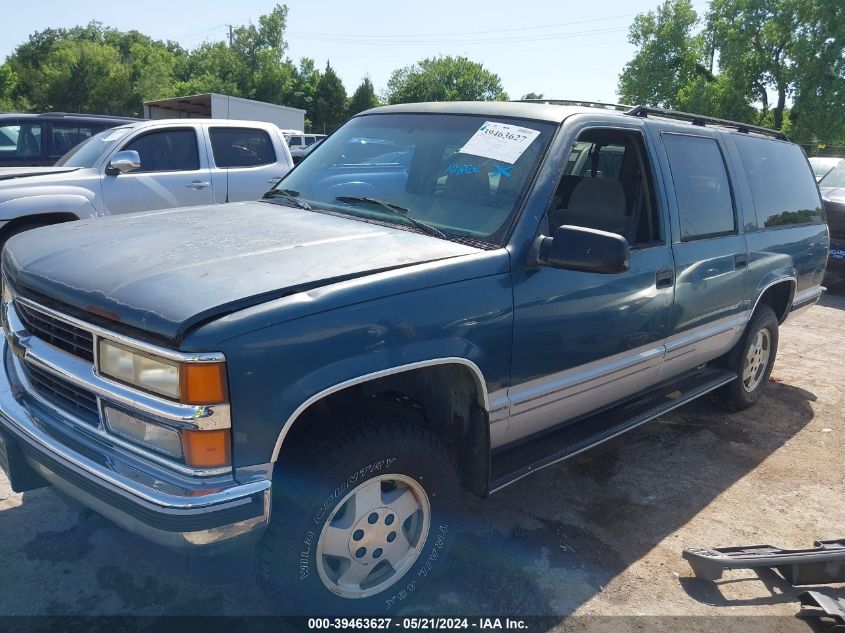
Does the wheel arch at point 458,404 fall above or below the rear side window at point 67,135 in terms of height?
below

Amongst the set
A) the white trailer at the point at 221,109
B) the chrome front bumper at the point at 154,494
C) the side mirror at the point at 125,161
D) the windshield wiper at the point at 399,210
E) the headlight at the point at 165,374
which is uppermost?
the white trailer at the point at 221,109

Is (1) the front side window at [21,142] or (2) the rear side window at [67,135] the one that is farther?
(2) the rear side window at [67,135]

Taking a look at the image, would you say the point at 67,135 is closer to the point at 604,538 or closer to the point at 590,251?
the point at 590,251

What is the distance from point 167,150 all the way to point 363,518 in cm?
601

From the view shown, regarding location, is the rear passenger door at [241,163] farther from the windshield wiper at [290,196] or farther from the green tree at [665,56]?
the green tree at [665,56]

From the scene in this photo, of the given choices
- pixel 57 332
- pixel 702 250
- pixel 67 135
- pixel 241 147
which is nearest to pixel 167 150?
pixel 241 147

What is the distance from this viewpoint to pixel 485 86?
69062 millimetres

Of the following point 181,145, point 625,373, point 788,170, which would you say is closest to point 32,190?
point 181,145

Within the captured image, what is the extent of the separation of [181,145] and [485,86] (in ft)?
218

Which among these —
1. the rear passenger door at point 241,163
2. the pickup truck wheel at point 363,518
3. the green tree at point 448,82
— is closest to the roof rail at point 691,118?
the pickup truck wheel at point 363,518

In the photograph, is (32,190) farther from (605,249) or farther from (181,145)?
(605,249)

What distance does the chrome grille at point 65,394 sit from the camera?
86.2 inches

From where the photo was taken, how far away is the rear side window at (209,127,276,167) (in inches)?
294

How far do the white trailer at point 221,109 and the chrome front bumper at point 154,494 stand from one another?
78.9 feet
